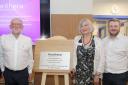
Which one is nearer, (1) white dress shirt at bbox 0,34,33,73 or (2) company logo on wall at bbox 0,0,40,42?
(1) white dress shirt at bbox 0,34,33,73

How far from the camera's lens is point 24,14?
198 inches

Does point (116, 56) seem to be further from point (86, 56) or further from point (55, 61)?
point (55, 61)

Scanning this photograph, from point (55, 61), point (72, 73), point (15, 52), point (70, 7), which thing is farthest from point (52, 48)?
point (70, 7)

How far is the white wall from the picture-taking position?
5.19 meters

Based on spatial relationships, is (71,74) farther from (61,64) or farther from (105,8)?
(105,8)

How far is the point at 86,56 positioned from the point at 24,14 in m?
1.68

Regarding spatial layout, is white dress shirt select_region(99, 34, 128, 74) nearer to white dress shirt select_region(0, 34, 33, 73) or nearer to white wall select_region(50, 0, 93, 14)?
white dress shirt select_region(0, 34, 33, 73)

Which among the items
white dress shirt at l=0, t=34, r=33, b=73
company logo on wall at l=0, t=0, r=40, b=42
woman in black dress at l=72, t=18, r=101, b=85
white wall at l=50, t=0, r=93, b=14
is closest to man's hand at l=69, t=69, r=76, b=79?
woman in black dress at l=72, t=18, r=101, b=85

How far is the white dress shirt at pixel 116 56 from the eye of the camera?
3.83 metres

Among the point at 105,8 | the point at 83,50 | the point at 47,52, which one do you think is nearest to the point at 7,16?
the point at 47,52

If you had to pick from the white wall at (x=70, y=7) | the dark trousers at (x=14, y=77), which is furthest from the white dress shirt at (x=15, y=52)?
the white wall at (x=70, y=7)

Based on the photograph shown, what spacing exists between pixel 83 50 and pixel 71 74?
0.52m

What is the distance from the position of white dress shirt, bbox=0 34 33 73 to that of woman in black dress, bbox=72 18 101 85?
2.23 feet

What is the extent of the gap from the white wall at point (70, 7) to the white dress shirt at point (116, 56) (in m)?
1.44
